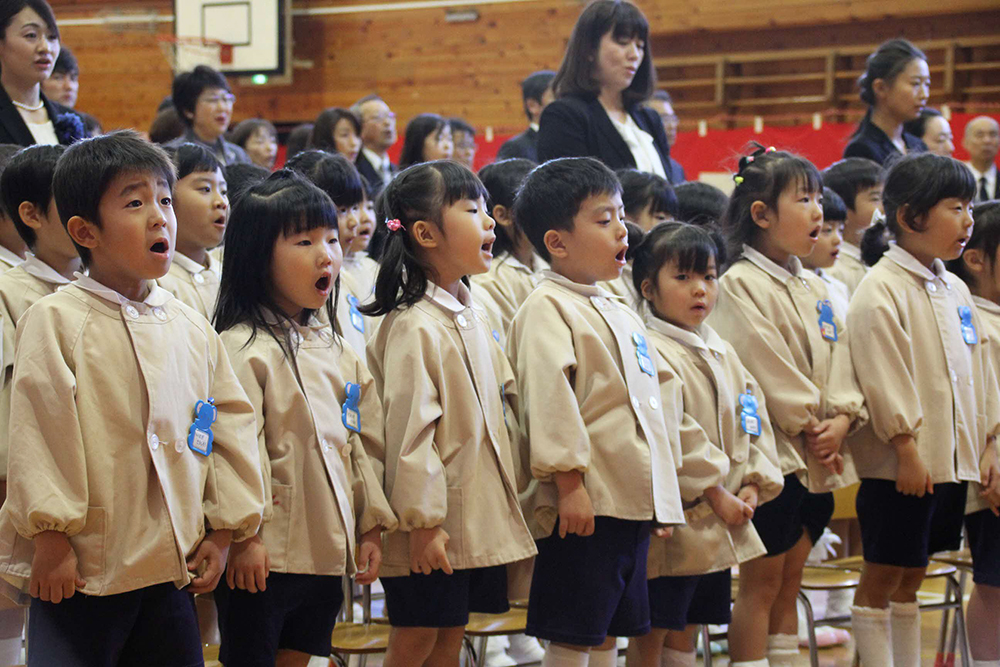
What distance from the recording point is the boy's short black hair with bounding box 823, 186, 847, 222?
10.9ft

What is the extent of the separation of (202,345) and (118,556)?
38 centimetres

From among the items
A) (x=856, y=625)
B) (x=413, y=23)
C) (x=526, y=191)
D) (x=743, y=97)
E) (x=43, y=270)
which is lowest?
(x=856, y=625)

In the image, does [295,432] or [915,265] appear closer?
[295,432]

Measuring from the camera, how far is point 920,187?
3.03m

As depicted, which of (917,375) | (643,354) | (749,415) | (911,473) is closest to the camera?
(643,354)

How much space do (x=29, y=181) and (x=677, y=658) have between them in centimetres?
180

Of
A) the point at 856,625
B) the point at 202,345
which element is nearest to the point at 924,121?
the point at 856,625

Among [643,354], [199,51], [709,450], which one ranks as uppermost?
[199,51]

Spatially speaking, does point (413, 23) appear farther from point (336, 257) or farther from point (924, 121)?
point (336, 257)

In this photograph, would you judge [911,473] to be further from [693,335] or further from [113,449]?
[113,449]

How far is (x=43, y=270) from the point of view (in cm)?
221

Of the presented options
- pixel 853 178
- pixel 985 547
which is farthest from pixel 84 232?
pixel 853 178

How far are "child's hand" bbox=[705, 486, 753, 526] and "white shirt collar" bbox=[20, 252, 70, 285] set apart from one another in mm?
1490

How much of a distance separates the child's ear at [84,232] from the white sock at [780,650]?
2.03 metres
